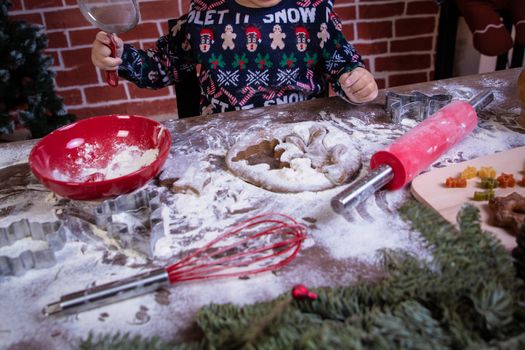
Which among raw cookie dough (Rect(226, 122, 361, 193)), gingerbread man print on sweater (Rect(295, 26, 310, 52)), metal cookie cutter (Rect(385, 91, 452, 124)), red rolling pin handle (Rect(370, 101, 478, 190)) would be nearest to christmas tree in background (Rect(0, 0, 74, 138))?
gingerbread man print on sweater (Rect(295, 26, 310, 52))

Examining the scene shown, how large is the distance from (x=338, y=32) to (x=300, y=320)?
963 mm

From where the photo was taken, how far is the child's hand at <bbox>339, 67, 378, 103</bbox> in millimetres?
1117

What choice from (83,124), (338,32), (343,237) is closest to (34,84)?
(83,124)

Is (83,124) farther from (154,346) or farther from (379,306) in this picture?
(379,306)

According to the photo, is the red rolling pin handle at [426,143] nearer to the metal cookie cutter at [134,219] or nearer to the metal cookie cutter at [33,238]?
the metal cookie cutter at [134,219]

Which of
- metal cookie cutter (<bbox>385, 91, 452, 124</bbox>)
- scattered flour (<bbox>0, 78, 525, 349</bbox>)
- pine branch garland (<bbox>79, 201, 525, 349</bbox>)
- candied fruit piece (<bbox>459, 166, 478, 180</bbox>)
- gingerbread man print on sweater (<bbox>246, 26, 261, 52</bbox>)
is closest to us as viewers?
pine branch garland (<bbox>79, 201, 525, 349</bbox>)

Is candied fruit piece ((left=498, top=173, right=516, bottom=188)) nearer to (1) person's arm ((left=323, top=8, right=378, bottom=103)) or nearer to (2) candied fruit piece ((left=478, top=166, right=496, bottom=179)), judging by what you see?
(2) candied fruit piece ((left=478, top=166, right=496, bottom=179))

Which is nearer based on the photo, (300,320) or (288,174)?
(300,320)

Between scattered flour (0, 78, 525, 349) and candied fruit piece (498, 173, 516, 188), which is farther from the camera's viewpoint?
candied fruit piece (498, 173, 516, 188)

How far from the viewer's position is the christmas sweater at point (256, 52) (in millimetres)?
1245

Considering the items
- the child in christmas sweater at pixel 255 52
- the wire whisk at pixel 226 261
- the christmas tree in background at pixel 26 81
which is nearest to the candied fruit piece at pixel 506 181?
the wire whisk at pixel 226 261

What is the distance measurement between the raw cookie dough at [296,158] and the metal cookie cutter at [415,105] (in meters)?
0.15

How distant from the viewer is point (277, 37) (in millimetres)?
1249

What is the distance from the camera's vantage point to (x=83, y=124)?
97 centimetres
